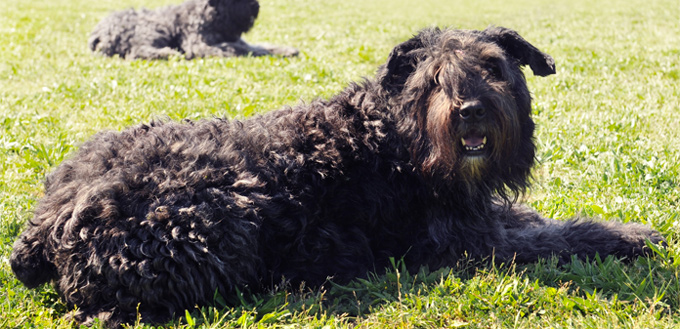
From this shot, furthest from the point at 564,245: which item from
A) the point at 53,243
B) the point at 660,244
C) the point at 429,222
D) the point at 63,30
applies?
the point at 63,30

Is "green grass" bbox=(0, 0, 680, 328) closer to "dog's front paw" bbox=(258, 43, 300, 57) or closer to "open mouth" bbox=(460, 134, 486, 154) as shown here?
"dog's front paw" bbox=(258, 43, 300, 57)

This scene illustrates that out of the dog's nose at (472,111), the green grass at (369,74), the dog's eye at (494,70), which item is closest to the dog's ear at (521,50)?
the dog's eye at (494,70)

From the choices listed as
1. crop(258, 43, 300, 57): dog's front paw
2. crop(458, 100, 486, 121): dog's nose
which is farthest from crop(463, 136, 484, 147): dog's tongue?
crop(258, 43, 300, 57): dog's front paw

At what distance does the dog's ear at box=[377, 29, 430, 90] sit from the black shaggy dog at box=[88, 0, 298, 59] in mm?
8962

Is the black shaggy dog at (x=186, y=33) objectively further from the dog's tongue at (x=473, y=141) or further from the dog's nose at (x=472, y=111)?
the dog's nose at (x=472, y=111)

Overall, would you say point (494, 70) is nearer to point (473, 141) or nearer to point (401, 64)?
point (473, 141)

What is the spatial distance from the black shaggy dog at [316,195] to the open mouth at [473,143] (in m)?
0.02

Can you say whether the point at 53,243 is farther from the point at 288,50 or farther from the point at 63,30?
the point at 63,30

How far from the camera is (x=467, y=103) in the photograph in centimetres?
482

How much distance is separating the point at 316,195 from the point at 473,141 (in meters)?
1.33

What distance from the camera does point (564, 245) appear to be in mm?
5414

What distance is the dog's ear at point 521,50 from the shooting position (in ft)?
17.8

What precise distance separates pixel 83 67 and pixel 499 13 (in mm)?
18244

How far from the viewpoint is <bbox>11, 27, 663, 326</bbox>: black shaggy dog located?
4.59 m
